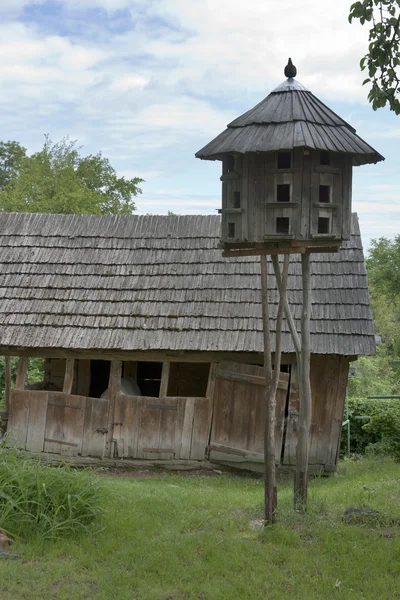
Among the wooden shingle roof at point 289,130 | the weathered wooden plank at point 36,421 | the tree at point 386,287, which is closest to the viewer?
the wooden shingle roof at point 289,130

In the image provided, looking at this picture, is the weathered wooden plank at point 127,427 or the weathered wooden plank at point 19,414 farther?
the weathered wooden plank at point 19,414

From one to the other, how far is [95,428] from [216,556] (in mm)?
5938

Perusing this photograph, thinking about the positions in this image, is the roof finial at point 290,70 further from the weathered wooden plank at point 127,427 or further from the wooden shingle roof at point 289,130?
the weathered wooden plank at point 127,427

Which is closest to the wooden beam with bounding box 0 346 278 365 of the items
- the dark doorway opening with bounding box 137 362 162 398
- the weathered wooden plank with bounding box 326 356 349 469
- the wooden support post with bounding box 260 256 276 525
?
the weathered wooden plank with bounding box 326 356 349 469

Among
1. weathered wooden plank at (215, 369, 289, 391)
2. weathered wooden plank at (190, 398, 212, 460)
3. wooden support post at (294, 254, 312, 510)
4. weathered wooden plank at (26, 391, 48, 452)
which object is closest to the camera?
wooden support post at (294, 254, 312, 510)

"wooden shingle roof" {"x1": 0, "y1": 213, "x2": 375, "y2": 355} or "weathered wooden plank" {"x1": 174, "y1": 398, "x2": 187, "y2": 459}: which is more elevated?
Result: "wooden shingle roof" {"x1": 0, "y1": 213, "x2": 375, "y2": 355}

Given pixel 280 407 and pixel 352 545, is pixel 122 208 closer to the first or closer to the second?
pixel 280 407

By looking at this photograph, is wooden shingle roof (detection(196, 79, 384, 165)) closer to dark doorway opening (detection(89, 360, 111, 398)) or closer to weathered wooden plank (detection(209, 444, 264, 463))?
weathered wooden plank (detection(209, 444, 264, 463))

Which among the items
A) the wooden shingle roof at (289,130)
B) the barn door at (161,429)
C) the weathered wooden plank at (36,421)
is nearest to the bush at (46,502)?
the wooden shingle roof at (289,130)

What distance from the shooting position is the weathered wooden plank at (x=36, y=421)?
487 inches

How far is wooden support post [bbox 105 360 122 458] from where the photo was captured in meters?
12.1

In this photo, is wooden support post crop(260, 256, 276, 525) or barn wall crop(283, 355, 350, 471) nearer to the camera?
wooden support post crop(260, 256, 276, 525)

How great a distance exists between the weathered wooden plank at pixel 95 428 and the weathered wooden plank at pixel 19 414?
118 centimetres

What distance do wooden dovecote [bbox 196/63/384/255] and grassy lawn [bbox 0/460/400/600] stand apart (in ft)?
10.3
